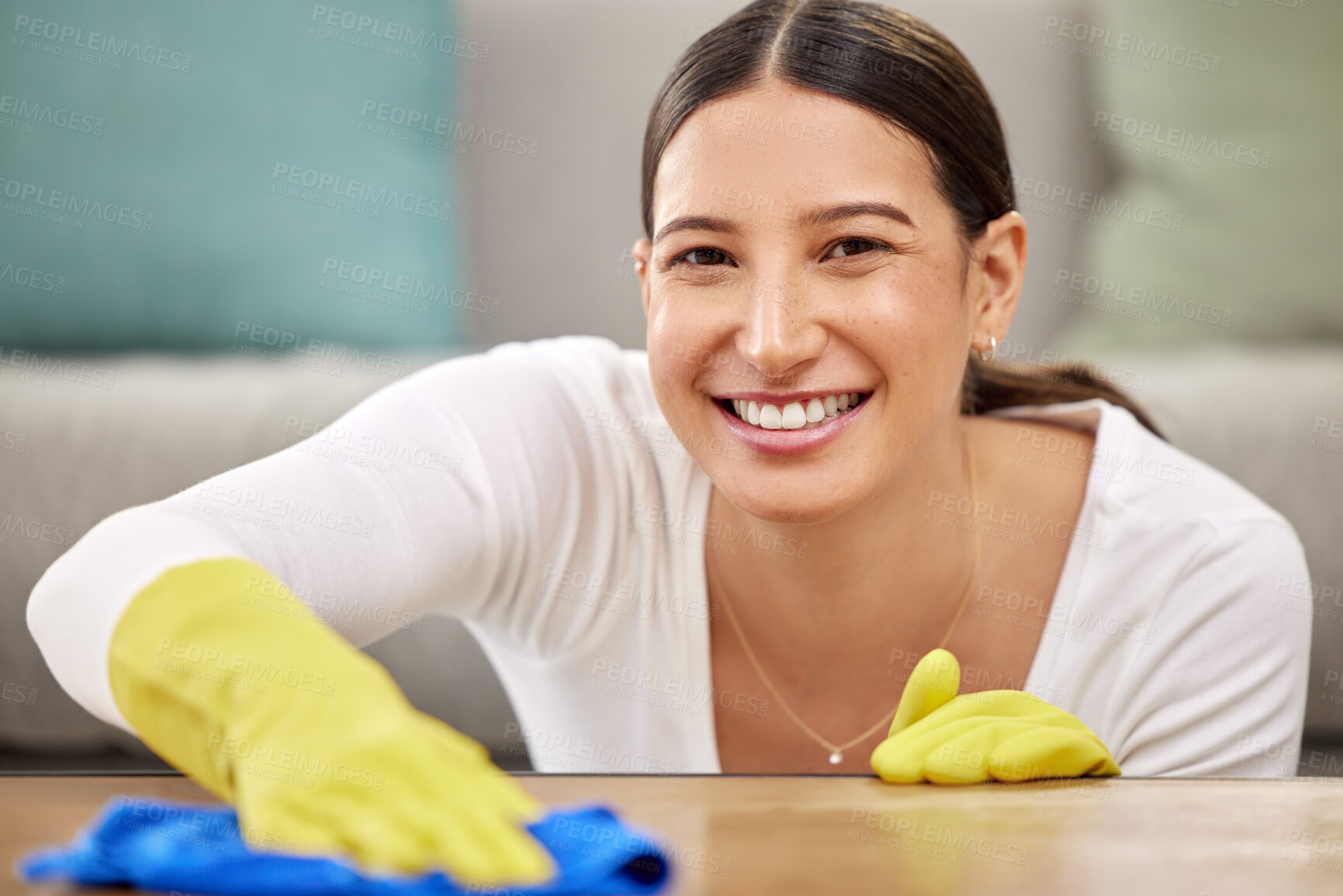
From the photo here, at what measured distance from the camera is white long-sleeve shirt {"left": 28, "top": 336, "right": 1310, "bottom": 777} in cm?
80

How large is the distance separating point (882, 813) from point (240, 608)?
309 millimetres

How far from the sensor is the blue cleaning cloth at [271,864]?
0.42m

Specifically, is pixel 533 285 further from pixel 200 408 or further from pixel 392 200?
pixel 200 408

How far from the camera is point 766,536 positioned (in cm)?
101

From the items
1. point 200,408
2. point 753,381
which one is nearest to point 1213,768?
point 753,381

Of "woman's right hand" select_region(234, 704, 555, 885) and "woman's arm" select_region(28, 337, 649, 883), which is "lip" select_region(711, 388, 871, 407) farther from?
"woman's right hand" select_region(234, 704, 555, 885)

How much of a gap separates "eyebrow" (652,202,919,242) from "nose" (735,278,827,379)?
0.04 meters

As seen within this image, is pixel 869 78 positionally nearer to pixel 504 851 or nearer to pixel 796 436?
pixel 796 436

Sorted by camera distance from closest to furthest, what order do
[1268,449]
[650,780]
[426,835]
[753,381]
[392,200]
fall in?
[426,835]
[650,780]
[753,381]
[1268,449]
[392,200]

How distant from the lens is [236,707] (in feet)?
1.72

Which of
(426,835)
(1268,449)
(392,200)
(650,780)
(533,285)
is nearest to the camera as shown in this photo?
(426,835)

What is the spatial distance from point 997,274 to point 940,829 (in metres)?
0.55

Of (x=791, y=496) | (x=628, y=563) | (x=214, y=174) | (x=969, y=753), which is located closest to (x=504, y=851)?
(x=969, y=753)

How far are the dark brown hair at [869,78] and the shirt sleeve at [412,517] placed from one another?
0.18 meters
